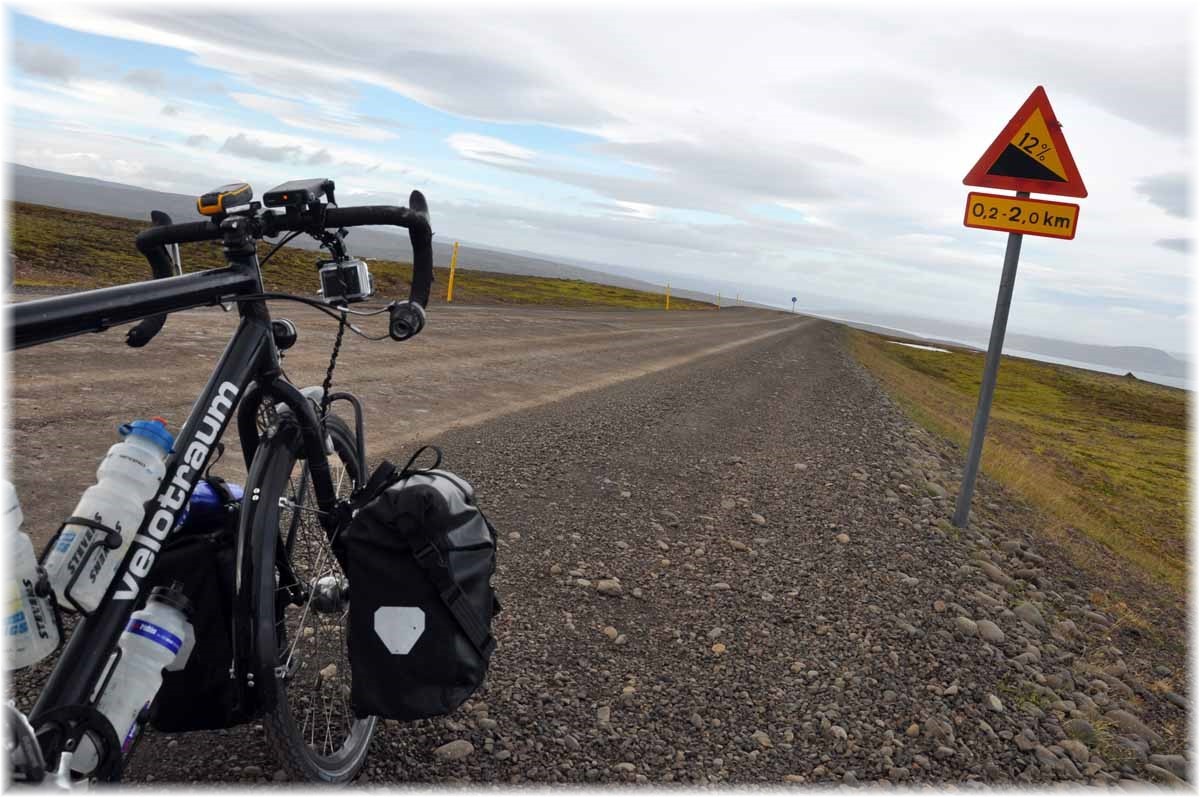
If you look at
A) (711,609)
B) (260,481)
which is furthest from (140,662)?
(711,609)

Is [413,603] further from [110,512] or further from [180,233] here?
[180,233]

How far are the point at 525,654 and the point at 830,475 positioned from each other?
5.37 metres

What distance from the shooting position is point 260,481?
2.71 metres

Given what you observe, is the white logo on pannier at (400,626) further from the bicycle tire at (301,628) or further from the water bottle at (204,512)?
the water bottle at (204,512)

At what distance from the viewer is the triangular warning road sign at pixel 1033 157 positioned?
258 inches

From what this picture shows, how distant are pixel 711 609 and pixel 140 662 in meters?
3.50

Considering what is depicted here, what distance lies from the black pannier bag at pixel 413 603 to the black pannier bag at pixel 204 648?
38cm

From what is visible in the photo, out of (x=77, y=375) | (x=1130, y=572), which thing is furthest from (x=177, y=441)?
(x=1130, y=572)

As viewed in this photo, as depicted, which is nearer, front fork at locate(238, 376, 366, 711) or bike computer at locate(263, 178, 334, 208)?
front fork at locate(238, 376, 366, 711)

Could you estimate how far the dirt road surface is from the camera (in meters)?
3.61

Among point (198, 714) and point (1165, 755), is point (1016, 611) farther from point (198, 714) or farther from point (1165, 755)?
point (198, 714)

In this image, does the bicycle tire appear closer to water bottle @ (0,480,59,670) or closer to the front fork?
the front fork

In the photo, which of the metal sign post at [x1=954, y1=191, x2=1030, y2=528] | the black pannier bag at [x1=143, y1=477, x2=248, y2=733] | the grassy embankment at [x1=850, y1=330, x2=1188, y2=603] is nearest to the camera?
the black pannier bag at [x1=143, y1=477, x2=248, y2=733]

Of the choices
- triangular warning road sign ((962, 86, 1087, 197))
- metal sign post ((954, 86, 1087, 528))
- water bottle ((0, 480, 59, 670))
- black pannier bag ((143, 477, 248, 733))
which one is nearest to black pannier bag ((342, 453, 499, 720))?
black pannier bag ((143, 477, 248, 733))
